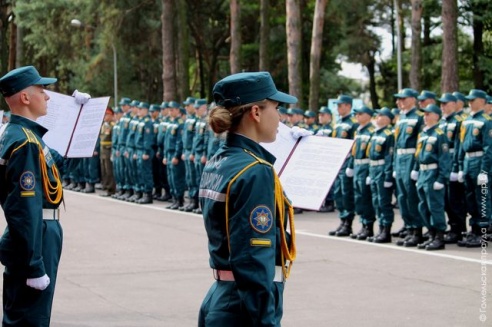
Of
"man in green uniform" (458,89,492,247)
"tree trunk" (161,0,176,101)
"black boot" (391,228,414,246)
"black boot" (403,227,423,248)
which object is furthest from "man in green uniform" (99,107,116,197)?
"man in green uniform" (458,89,492,247)

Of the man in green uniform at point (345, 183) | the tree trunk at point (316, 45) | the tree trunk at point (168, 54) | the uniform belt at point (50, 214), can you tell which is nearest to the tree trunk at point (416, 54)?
the tree trunk at point (316, 45)

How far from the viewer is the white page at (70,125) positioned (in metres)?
7.44

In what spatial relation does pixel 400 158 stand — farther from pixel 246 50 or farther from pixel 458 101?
pixel 246 50

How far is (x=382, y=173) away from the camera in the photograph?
14.2 metres

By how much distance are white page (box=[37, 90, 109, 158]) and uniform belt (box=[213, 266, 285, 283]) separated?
135 inches

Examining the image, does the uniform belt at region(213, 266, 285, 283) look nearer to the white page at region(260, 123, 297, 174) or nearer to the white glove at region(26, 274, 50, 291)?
the white page at region(260, 123, 297, 174)

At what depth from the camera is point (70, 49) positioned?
144ft

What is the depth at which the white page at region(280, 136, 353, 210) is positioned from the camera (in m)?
5.43

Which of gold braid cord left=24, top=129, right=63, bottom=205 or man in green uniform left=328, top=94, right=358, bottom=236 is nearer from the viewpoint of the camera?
gold braid cord left=24, top=129, right=63, bottom=205

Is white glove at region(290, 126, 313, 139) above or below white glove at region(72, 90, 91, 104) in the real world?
below

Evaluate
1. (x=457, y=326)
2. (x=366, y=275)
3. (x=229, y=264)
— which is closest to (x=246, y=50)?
(x=366, y=275)

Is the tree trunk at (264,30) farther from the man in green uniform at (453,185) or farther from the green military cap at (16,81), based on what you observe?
the green military cap at (16,81)

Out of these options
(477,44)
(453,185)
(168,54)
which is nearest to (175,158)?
(453,185)

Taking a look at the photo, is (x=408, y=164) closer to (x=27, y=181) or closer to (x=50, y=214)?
(x=50, y=214)
